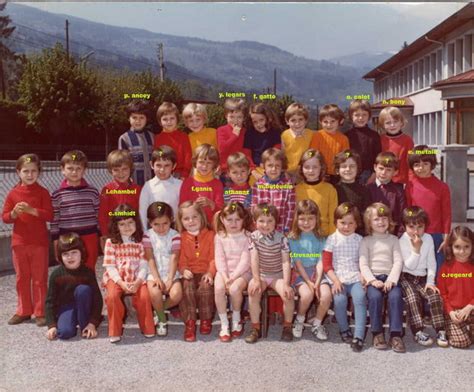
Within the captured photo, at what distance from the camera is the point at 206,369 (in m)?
4.27

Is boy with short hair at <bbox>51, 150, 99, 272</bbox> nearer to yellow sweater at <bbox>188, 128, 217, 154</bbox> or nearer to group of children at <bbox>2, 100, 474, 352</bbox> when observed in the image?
group of children at <bbox>2, 100, 474, 352</bbox>

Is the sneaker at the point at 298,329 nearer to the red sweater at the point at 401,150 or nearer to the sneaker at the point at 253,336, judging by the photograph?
the sneaker at the point at 253,336

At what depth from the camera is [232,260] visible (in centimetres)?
515

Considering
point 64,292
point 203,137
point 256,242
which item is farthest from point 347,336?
point 203,137

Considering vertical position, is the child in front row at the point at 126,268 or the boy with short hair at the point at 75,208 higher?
the boy with short hair at the point at 75,208

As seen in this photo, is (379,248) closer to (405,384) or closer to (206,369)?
(405,384)

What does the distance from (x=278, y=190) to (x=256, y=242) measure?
0.58 meters

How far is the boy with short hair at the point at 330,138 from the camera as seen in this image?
590 centimetres

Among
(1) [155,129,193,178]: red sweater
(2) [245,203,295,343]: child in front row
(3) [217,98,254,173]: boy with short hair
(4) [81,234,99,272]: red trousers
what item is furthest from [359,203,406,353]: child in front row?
(4) [81,234,99,272]: red trousers

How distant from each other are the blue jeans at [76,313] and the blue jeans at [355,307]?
85.7 inches

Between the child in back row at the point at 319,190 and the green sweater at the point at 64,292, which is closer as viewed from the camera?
the green sweater at the point at 64,292

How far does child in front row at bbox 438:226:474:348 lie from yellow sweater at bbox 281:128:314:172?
171cm

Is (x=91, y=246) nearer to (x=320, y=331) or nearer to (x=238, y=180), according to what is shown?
(x=238, y=180)

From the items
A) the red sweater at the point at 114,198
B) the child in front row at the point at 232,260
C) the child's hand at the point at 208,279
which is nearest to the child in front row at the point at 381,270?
the child in front row at the point at 232,260
